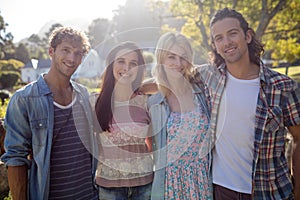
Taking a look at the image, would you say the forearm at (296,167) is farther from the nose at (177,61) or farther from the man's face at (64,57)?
the man's face at (64,57)

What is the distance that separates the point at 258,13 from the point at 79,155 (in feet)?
31.3

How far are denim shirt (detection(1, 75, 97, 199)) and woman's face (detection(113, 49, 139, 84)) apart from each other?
70 centimetres

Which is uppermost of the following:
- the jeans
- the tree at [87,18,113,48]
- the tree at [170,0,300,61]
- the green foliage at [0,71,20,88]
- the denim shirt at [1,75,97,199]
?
the tree at [87,18,113,48]

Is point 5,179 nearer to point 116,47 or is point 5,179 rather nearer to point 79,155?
point 79,155

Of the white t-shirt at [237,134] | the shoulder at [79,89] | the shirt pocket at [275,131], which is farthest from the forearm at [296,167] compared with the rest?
the shoulder at [79,89]

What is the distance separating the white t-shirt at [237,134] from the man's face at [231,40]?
0.70ft

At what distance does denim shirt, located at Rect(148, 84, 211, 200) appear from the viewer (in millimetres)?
2600

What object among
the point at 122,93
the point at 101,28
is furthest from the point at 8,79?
the point at 101,28

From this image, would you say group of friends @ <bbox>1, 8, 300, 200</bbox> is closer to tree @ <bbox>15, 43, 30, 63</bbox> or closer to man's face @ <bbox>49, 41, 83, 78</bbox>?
man's face @ <bbox>49, 41, 83, 78</bbox>

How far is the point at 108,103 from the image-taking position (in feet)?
9.09

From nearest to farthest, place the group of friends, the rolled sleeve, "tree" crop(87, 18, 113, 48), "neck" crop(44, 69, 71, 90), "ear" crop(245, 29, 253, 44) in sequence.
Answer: the rolled sleeve, the group of friends, "neck" crop(44, 69, 71, 90), "ear" crop(245, 29, 253, 44), "tree" crop(87, 18, 113, 48)

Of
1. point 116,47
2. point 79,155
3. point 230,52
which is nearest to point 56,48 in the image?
point 116,47

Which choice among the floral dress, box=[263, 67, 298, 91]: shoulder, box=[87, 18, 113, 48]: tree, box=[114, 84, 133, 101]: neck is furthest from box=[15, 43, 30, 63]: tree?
box=[263, 67, 298, 91]: shoulder

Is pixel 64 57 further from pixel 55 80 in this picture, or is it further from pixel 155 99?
pixel 155 99
